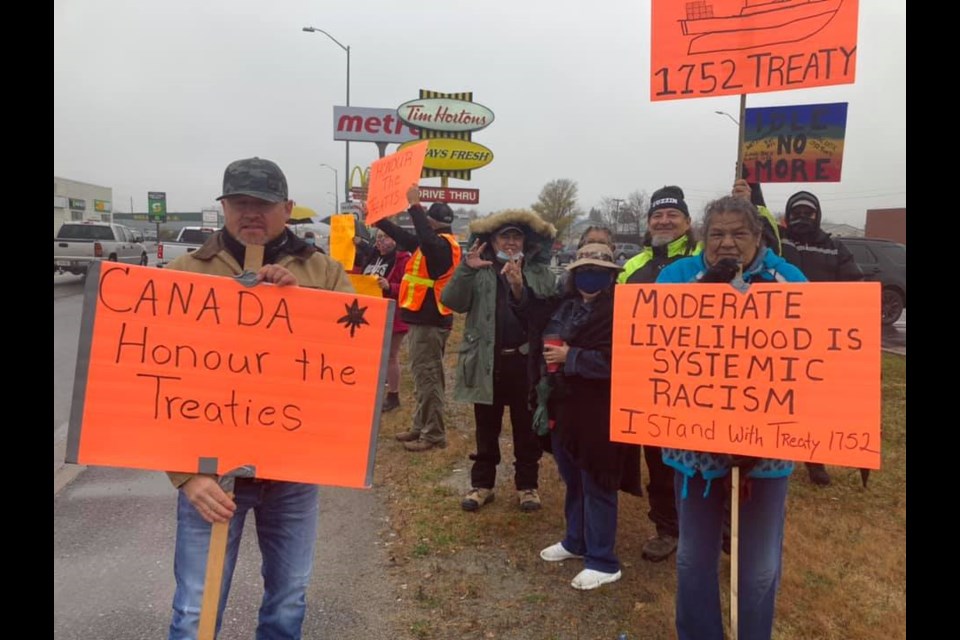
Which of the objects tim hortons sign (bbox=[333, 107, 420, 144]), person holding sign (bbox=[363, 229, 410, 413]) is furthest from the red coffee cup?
tim hortons sign (bbox=[333, 107, 420, 144])

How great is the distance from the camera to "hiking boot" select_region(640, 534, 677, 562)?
11.5 ft

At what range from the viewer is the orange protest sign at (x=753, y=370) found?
205cm

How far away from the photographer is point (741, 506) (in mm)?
2289

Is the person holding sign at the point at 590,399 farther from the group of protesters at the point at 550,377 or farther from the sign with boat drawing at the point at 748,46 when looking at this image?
the sign with boat drawing at the point at 748,46

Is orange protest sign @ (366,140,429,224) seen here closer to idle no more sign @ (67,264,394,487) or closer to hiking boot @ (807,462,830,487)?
idle no more sign @ (67,264,394,487)

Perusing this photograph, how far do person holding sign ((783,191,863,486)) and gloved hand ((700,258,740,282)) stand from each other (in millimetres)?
2737

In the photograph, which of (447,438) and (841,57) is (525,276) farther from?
(447,438)

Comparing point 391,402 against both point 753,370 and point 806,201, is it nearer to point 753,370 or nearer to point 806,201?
point 806,201

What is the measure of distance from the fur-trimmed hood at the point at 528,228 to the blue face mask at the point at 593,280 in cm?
76

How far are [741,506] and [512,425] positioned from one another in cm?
201

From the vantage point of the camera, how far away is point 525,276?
370 cm

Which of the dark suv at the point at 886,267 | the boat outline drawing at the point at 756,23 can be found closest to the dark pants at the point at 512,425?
the boat outline drawing at the point at 756,23

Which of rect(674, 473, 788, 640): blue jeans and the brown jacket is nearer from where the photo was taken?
the brown jacket

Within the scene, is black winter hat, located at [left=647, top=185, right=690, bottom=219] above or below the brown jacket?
above
